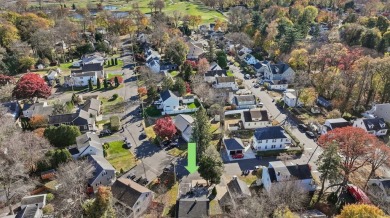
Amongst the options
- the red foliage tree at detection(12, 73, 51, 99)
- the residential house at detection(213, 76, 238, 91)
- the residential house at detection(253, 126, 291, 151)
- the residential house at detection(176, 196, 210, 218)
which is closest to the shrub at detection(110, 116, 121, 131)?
the red foliage tree at detection(12, 73, 51, 99)

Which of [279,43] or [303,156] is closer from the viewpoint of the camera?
[303,156]

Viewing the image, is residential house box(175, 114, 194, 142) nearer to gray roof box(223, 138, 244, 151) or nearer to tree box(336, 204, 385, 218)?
gray roof box(223, 138, 244, 151)

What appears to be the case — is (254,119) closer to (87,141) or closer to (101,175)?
(101,175)

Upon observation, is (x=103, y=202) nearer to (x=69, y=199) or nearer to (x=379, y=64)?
(x=69, y=199)

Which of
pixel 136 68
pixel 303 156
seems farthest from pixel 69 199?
pixel 136 68

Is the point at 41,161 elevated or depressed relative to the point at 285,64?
depressed

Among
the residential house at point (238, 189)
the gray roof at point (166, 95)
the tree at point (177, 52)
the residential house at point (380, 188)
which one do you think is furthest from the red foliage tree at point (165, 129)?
the tree at point (177, 52)
